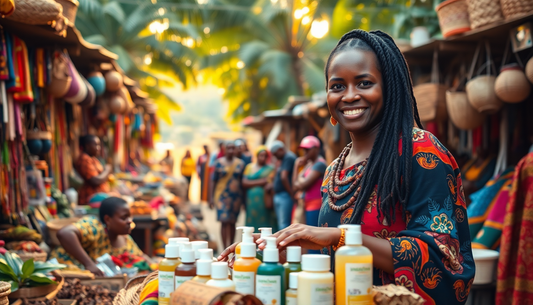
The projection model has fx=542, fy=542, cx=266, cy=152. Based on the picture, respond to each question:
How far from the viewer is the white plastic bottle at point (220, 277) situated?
5.07ft

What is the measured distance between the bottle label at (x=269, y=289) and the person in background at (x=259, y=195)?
7.68 m

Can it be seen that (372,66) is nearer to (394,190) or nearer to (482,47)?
(394,190)

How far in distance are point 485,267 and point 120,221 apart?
10.5 feet

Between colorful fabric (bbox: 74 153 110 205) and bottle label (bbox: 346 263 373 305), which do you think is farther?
colorful fabric (bbox: 74 153 110 205)

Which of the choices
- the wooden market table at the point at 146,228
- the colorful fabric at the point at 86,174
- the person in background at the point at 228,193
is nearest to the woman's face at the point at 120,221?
the wooden market table at the point at 146,228

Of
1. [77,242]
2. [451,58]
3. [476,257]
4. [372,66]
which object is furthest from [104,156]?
[372,66]

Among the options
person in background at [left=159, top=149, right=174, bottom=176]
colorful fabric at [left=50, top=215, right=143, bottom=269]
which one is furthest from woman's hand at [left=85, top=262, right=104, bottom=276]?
person in background at [left=159, top=149, right=174, bottom=176]

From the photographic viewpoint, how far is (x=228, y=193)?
378 inches

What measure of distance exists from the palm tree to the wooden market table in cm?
1175

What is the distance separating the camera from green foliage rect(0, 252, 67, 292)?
11.1 feet

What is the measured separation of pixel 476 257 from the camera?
4297 mm

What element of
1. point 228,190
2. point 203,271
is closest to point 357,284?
point 203,271

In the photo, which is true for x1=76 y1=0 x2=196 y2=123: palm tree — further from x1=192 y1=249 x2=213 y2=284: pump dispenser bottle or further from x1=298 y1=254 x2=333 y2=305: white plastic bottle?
x1=298 y1=254 x2=333 y2=305: white plastic bottle

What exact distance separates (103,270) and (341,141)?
17.2 feet
